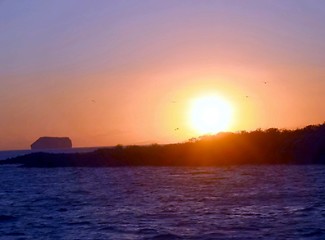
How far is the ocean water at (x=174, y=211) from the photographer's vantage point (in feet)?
97.5

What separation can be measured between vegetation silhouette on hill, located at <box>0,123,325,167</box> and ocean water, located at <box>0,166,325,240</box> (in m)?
29.2

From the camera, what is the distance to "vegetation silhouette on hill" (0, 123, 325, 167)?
288 feet

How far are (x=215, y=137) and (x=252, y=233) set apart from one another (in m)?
79.8

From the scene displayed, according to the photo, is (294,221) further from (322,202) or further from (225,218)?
(322,202)

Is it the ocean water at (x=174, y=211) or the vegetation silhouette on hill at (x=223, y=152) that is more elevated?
the vegetation silhouette on hill at (x=223, y=152)

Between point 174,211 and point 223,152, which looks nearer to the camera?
point 174,211

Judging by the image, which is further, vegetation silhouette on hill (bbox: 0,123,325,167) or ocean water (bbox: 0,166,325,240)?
vegetation silhouette on hill (bbox: 0,123,325,167)

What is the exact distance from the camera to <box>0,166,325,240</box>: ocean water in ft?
97.5

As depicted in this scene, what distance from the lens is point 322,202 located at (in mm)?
38656

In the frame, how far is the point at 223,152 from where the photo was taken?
97.8 metres

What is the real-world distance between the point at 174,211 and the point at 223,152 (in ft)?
199

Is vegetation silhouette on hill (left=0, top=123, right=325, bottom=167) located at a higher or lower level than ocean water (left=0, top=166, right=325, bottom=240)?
higher

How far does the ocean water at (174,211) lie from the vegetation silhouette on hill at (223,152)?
95.8 ft

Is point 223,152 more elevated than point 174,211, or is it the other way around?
point 223,152
